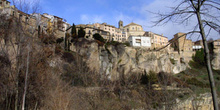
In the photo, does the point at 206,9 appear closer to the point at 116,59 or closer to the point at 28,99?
the point at 28,99

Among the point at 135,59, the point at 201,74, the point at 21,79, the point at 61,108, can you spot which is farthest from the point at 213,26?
the point at 201,74

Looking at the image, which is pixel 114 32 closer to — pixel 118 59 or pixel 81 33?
pixel 81 33

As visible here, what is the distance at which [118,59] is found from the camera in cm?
4191

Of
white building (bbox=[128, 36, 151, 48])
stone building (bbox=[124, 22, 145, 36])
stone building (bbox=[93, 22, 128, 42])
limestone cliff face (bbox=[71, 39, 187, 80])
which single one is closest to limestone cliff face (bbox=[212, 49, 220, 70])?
limestone cliff face (bbox=[71, 39, 187, 80])

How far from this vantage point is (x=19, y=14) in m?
13.5

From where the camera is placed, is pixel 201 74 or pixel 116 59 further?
pixel 201 74

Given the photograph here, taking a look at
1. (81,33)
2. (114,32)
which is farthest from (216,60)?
(81,33)

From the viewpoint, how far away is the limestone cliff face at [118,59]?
37.6 m

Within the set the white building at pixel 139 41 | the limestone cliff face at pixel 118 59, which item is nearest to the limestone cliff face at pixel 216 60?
the limestone cliff face at pixel 118 59

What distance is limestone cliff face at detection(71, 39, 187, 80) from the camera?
37.6 metres

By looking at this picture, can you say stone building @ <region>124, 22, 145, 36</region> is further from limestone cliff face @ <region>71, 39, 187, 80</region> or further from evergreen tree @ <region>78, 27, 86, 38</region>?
evergreen tree @ <region>78, 27, 86, 38</region>

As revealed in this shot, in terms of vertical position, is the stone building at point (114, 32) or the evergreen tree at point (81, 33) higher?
the stone building at point (114, 32)

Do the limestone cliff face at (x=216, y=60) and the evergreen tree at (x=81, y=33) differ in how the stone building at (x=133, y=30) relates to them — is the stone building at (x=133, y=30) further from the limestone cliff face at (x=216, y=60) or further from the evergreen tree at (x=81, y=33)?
the limestone cliff face at (x=216, y=60)

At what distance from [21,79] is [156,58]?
4033cm
